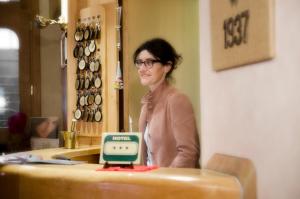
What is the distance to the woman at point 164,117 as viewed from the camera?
2.50m

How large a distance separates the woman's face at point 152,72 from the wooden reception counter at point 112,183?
3.39ft

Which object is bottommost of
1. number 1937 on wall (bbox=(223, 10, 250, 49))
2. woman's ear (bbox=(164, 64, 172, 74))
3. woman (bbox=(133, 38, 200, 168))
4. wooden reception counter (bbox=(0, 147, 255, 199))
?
wooden reception counter (bbox=(0, 147, 255, 199))

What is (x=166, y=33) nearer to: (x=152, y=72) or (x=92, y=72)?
(x=92, y=72)

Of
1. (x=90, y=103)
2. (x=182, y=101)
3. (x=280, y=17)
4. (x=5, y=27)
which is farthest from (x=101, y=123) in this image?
(x=280, y=17)

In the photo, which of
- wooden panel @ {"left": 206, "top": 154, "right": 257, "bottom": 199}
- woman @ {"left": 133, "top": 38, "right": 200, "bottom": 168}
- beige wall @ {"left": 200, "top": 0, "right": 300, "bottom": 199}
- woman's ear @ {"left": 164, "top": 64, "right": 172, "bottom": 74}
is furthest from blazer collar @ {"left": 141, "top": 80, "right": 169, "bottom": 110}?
wooden panel @ {"left": 206, "top": 154, "right": 257, "bottom": 199}

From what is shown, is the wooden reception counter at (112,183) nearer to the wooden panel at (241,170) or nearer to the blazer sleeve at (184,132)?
the wooden panel at (241,170)

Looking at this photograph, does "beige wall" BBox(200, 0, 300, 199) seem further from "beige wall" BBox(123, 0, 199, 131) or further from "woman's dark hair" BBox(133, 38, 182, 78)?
"beige wall" BBox(123, 0, 199, 131)

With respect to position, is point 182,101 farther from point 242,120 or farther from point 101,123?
point 101,123

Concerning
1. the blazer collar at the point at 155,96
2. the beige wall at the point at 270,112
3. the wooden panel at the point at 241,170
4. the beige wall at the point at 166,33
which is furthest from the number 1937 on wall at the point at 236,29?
the beige wall at the point at 166,33

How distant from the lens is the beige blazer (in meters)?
2.49

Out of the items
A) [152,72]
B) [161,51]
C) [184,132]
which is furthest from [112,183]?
[161,51]

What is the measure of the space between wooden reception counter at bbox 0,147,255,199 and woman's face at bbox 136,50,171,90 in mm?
1034

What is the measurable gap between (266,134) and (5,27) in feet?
12.1

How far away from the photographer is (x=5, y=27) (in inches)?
177
